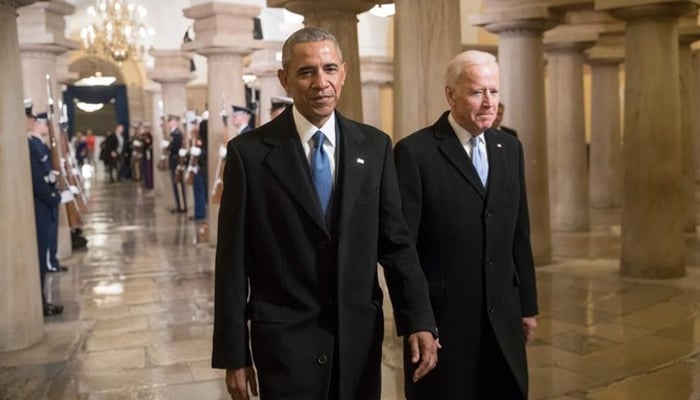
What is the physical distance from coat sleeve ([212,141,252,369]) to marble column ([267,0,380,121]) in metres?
4.03

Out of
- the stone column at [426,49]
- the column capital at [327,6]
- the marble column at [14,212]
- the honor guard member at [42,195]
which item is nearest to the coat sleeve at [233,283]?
the stone column at [426,49]

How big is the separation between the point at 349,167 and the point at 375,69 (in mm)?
14153

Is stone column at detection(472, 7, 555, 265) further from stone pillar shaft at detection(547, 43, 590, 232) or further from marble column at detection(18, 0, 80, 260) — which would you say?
marble column at detection(18, 0, 80, 260)

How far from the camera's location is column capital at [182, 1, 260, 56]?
423 inches

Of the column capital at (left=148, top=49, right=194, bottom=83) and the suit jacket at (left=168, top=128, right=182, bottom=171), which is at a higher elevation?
the column capital at (left=148, top=49, right=194, bottom=83)

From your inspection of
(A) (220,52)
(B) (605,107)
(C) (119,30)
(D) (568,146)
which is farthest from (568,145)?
(C) (119,30)

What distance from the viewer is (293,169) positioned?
2.54 metres

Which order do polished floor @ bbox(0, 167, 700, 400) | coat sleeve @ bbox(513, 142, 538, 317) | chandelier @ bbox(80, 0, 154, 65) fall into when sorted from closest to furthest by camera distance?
coat sleeve @ bbox(513, 142, 538, 317), polished floor @ bbox(0, 167, 700, 400), chandelier @ bbox(80, 0, 154, 65)

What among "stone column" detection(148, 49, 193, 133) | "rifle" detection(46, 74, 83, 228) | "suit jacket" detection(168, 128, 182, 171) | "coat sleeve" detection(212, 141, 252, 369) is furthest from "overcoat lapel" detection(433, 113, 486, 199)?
"stone column" detection(148, 49, 193, 133)

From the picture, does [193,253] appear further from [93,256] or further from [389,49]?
[389,49]

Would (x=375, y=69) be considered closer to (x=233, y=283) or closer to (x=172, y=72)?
(x=172, y=72)

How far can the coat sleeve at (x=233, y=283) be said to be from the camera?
2.54 m

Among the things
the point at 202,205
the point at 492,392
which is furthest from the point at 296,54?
the point at 202,205

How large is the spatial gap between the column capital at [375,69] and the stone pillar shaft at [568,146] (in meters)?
5.33
